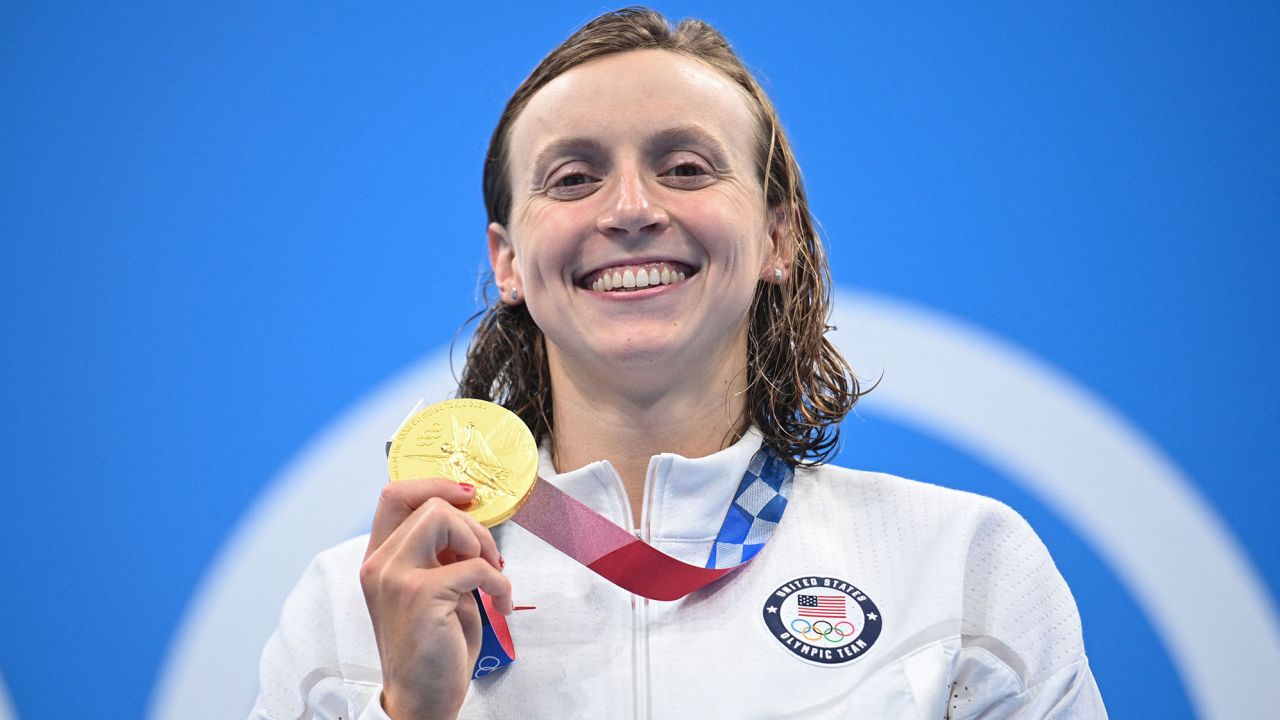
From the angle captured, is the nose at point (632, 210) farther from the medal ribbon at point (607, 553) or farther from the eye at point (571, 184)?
the medal ribbon at point (607, 553)

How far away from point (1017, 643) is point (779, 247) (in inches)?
25.9

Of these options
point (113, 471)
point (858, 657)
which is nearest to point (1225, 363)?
point (858, 657)

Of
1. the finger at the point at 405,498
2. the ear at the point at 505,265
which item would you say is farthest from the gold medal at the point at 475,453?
the ear at the point at 505,265

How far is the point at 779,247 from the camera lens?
1659 millimetres

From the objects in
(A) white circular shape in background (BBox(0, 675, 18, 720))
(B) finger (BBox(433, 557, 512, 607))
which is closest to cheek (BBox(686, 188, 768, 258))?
(B) finger (BBox(433, 557, 512, 607))

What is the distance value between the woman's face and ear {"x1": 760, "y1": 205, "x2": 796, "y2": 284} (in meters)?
0.13

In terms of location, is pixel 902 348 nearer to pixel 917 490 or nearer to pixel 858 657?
pixel 917 490

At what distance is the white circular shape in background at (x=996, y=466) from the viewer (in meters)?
1.72

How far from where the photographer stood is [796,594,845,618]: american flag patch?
4.42 feet

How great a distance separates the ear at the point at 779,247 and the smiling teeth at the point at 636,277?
252 mm

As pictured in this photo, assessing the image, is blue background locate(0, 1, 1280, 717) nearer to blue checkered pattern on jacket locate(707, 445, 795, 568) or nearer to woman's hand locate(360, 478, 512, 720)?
blue checkered pattern on jacket locate(707, 445, 795, 568)

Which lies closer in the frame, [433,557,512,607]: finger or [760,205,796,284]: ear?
[433,557,512,607]: finger

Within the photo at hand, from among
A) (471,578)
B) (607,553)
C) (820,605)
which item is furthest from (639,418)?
(471,578)

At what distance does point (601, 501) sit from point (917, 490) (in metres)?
0.43
